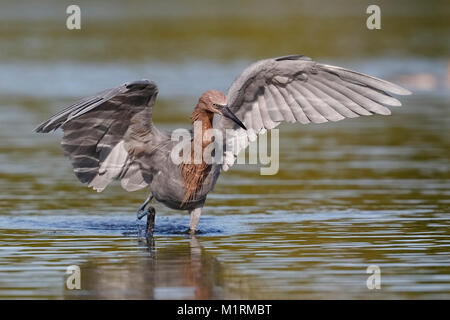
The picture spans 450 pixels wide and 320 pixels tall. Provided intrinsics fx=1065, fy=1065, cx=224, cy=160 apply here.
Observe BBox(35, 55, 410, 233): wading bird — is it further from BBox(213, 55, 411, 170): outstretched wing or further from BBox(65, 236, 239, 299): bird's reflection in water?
BBox(65, 236, 239, 299): bird's reflection in water

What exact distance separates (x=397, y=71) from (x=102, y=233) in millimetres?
20494

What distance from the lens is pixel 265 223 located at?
14.7m

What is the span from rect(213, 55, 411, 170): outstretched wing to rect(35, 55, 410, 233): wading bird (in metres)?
0.01

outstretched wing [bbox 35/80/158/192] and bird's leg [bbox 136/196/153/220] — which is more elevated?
outstretched wing [bbox 35/80/158/192]

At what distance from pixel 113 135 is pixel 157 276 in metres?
3.00

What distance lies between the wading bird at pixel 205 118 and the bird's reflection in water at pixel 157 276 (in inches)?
41.8

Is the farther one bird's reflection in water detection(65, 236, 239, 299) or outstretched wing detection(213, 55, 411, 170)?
outstretched wing detection(213, 55, 411, 170)

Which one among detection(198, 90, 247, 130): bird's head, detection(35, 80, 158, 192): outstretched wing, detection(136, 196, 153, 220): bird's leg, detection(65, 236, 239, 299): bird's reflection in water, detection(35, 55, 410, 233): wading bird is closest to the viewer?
detection(65, 236, 239, 299): bird's reflection in water

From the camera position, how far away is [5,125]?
80.9ft

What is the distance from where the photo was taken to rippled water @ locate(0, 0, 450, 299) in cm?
1114

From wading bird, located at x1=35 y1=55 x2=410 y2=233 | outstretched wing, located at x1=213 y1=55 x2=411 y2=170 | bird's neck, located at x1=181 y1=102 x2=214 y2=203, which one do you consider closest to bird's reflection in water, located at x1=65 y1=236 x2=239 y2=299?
bird's neck, located at x1=181 y1=102 x2=214 y2=203

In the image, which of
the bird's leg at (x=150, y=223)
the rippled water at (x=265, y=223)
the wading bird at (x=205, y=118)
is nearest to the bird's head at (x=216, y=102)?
the wading bird at (x=205, y=118)

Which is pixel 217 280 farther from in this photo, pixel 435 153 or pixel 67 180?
pixel 435 153
